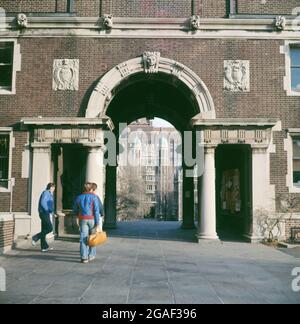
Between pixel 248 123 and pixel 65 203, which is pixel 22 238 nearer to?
pixel 65 203

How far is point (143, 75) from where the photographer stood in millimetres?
16484

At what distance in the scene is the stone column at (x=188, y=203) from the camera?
73.9 ft

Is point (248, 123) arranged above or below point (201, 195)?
above

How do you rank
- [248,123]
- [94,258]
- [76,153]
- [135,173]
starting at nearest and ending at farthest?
1. [94,258]
2. [248,123]
3. [76,153]
4. [135,173]

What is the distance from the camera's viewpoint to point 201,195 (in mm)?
15375

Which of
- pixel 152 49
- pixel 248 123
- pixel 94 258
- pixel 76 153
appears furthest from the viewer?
pixel 76 153

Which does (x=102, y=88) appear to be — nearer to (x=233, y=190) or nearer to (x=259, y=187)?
(x=259, y=187)

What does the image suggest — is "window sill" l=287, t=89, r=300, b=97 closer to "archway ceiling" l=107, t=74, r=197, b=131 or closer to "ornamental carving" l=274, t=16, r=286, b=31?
"ornamental carving" l=274, t=16, r=286, b=31

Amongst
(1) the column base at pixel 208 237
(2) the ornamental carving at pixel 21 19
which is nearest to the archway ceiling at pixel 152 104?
(2) the ornamental carving at pixel 21 19

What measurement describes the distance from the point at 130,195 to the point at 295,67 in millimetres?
63953

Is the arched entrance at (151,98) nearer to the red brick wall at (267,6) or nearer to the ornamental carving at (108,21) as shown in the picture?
the ornamental carving at (108,21)

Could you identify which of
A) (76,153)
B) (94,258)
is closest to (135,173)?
(76,153)

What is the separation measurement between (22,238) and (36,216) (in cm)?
89

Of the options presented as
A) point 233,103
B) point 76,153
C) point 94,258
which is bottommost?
point 94,258
